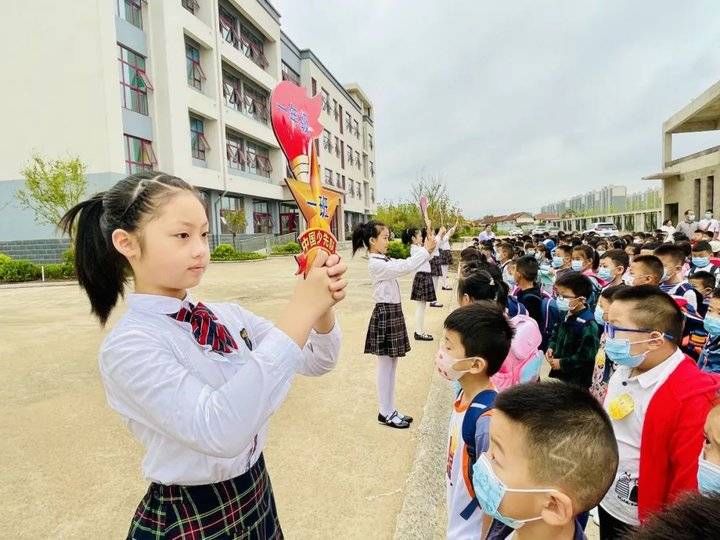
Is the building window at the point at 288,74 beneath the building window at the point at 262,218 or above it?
above

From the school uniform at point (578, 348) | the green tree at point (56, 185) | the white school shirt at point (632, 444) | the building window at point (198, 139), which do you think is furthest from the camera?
the building window at point (198, 139)

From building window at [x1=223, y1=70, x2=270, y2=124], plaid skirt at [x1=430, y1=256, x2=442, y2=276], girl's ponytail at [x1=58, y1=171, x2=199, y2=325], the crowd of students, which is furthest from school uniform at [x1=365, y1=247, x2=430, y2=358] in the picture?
building window at [x1=223, y1=70, x2=270, y2=124]

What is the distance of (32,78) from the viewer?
1644 centimetres

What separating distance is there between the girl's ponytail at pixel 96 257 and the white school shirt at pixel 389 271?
2.74 meters

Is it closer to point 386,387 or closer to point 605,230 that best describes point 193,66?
point 386,387

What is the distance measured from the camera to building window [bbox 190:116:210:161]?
66.8ft

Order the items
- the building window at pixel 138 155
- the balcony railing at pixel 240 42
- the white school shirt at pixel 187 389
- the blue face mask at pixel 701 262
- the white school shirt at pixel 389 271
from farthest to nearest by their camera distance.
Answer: the balcony railing at pixel 240 42, the building window at pixel 138 155, the blue face mask at pixel 701 262, the white school shirt at pixel 389 271, the white school shirt at pixel 187 389

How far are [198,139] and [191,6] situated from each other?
19.9 ft

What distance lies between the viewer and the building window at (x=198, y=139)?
66.8 ft

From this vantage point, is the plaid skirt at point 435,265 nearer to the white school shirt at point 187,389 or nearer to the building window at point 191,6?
the white school shirt at point 187,389

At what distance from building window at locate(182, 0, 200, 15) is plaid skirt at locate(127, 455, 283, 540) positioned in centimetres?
2371

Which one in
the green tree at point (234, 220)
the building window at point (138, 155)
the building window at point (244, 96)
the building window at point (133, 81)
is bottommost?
the green tree at point (234, 220)

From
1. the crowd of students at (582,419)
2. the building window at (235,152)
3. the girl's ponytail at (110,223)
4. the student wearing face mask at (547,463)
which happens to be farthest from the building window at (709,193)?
the girl's ponytail at (110,223)

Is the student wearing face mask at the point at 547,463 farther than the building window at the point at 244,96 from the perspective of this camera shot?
No
